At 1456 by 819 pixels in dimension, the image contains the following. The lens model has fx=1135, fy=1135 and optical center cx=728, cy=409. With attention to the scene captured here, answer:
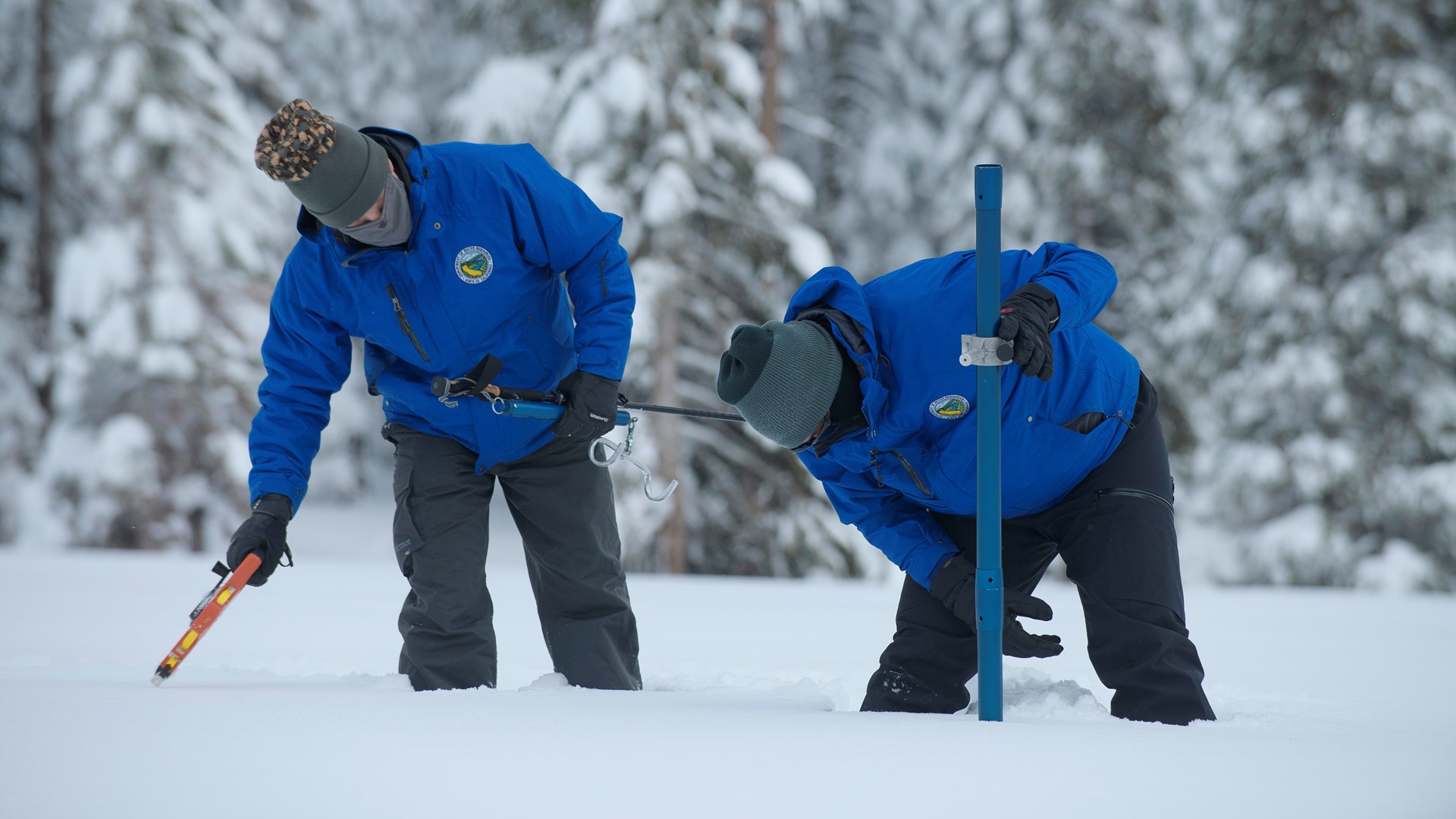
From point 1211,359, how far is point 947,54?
587 centimetres

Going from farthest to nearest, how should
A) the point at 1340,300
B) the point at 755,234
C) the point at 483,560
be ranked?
the point at 1340,300
the point at 755,234
the point at 483,560

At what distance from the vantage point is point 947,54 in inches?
580

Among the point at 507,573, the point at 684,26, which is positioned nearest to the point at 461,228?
the point at 507,573

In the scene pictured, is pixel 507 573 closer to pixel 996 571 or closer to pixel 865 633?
pixel 865 633

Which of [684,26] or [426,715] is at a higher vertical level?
[684,26]

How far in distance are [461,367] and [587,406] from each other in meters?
0.38

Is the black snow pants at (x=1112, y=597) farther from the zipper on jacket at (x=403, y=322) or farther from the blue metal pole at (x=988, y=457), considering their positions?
the zipper on jacket at (x=403, y=322)

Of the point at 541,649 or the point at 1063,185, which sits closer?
the point at 541,649

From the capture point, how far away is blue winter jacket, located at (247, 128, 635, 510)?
3.11 metres

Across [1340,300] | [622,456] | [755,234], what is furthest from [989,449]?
[1340,300]

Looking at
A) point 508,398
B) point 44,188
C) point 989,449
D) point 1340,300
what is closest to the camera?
point 989,449

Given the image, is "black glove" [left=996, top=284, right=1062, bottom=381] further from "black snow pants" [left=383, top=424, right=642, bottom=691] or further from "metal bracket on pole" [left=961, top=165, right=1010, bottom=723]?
"black snow pants" [left=383, top=424, right=642, bottom=691]

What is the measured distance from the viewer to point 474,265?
3.13m

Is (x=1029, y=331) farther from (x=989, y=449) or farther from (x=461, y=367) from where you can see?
(x=461, y=367)
